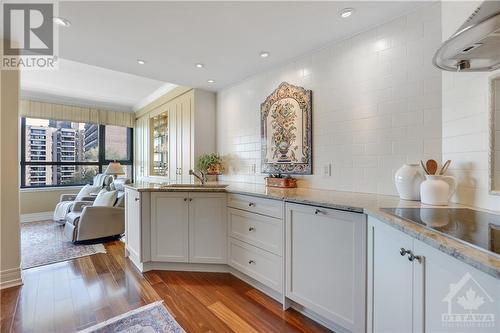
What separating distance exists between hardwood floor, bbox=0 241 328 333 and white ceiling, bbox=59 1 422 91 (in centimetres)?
231

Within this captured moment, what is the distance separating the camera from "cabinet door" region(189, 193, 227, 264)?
243 cm

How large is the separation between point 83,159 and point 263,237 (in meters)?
5.35

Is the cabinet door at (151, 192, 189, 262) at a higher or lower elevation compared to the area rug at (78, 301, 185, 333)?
higher

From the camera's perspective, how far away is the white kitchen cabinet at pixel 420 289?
2.31ft

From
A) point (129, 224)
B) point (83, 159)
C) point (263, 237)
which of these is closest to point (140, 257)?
point (129, 224)

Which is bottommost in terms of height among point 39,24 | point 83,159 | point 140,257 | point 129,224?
point 140,257

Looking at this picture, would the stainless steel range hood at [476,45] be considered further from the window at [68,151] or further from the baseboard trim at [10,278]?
the window at [68,151]

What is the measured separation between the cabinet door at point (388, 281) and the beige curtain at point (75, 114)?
6.02 metres

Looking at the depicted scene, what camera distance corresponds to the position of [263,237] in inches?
80.1

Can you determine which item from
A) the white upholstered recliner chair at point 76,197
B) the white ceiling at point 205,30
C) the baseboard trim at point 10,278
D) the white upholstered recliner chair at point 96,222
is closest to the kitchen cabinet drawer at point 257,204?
the white ceiling at point 205,30

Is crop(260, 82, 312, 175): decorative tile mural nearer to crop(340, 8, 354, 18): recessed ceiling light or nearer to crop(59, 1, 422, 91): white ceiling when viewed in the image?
crop(59, 1, 422, 91): white ceiling

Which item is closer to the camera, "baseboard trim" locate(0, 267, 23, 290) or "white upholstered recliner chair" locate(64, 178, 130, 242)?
"baseboard trim" locate(0, 267, 23, 290)

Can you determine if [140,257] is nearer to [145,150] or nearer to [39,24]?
[39,24]

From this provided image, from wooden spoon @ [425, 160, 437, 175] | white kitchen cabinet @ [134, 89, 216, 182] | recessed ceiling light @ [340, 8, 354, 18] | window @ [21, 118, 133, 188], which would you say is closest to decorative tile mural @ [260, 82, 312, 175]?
recessed ceiling light @ [340, 8, 354, 18]
